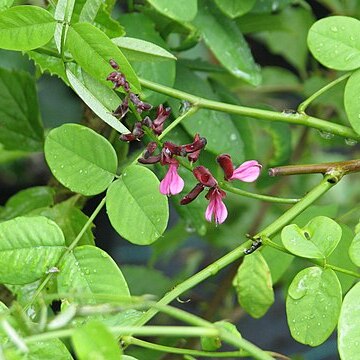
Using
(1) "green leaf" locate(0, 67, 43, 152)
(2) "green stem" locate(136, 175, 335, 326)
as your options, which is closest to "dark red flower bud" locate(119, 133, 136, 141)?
(2) "green stem" locate(136, 175, 335, 326)

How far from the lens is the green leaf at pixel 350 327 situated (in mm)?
504

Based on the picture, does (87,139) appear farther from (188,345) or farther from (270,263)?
(188,345)

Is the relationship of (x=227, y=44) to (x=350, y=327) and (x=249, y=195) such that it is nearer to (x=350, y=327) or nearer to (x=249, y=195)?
(x=249, y=195)

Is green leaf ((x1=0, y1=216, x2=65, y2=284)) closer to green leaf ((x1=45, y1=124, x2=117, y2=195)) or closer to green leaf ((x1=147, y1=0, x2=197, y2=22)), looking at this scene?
green leaf ((x1=45, y1=124, x2=117, y2=195))

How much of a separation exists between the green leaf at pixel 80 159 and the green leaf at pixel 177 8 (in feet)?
0.50

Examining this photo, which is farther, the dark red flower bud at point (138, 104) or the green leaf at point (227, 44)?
the green leaf at point (227, 44)

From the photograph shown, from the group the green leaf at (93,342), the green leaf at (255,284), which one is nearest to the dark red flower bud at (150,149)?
the green leaf at (255,284)

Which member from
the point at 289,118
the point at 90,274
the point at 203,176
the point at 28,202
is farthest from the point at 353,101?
the point at 28,202

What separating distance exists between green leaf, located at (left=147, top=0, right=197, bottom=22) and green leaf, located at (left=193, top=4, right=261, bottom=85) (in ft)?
0.37

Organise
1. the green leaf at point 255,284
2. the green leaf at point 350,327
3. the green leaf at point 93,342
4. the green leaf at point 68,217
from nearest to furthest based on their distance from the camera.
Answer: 1. the green leaf at point 93,342
2. the green leaf at point 350,327
3. the green leaf at point 255,284
4. the green leaf at point 68,217

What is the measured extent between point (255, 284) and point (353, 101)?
172 mm

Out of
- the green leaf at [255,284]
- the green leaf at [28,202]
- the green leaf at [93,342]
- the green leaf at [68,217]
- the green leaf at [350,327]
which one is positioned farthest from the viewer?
the green leaf at [28,202]

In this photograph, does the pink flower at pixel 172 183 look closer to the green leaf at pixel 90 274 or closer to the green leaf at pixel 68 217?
the green leaf at pixel 90 274

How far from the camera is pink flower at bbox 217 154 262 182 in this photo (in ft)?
1.92
